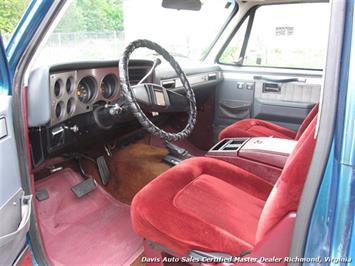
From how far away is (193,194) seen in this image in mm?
1284

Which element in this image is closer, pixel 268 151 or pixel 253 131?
pixel 268 151

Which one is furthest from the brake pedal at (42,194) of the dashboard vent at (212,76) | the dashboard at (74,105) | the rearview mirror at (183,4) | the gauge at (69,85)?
the dashboard vent at (212,76)

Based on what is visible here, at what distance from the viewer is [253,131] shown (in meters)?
2.19

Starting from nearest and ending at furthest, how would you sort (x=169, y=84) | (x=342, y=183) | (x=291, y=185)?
1. (x=342, y=183)
2. (x=291, y=185)
3. (x=169, y=84)

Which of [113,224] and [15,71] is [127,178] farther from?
[15,71]

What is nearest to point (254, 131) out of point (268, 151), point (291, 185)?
point (268, 151)

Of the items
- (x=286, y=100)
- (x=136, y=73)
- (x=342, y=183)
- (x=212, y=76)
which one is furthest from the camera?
(x=212, y=76)

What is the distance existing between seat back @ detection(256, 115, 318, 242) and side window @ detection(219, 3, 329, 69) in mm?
2030

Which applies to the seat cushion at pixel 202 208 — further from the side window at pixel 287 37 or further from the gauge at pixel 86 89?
the side window at pixel 287 37

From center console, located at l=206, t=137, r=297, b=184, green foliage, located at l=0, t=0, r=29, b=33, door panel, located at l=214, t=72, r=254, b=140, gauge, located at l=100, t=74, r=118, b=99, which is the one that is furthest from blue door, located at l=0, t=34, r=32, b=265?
door panel, located at l=214, t=72, r=254, b=140

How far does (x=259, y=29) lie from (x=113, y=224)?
2010 mm

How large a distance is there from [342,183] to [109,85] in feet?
4.52

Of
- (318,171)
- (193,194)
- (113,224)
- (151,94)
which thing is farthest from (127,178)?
(318,171)

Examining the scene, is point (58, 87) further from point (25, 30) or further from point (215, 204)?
point (215, 204)
